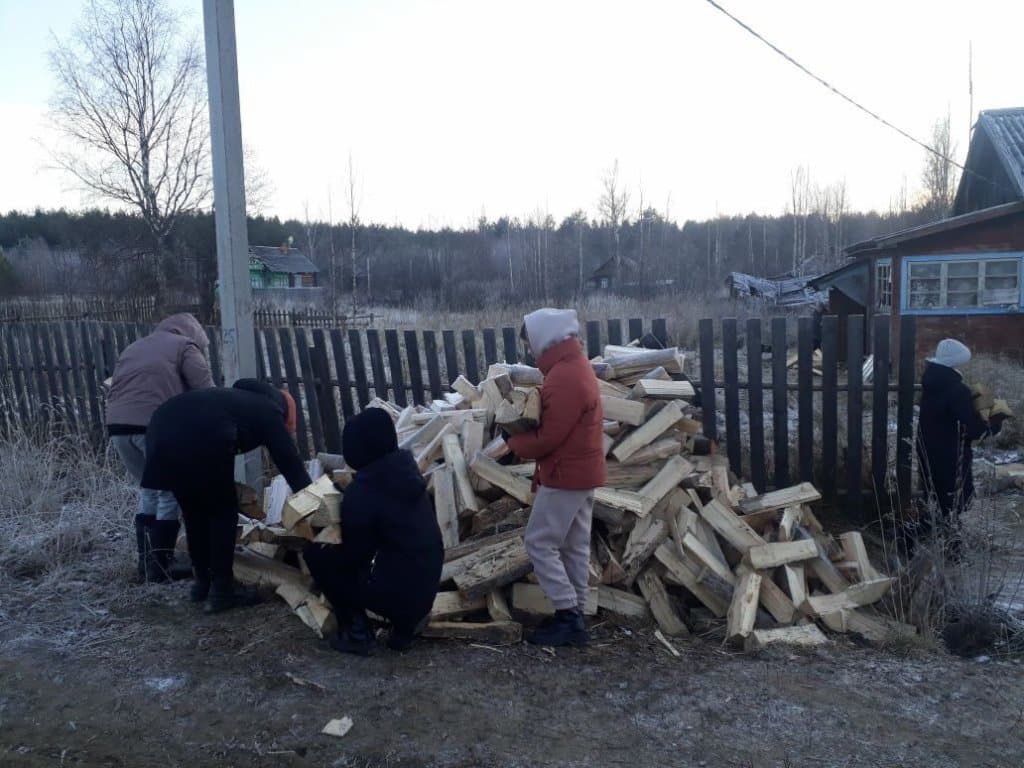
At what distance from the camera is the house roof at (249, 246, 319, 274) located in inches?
1640

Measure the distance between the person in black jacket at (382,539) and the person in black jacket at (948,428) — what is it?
3901 mm

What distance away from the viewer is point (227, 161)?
5629 mm

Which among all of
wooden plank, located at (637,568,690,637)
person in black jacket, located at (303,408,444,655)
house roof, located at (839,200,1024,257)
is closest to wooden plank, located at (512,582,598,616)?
wooden plank, located at (637,568,690,637)

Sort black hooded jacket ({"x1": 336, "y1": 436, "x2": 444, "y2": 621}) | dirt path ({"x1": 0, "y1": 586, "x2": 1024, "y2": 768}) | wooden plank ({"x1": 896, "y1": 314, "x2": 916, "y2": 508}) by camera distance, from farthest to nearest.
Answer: wooden plank ({"x1": 896, "y1": 314, "x2": 916, "y2": 508})
black hooded jacket ({"x1": 336, "y1": 436, "x2": 444, "y2": 621})
dirt path ({"x1": 0, "y1": 586, "x2": 1024, "y2": 768})

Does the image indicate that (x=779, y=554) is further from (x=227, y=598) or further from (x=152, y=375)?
(x=152, y=375)

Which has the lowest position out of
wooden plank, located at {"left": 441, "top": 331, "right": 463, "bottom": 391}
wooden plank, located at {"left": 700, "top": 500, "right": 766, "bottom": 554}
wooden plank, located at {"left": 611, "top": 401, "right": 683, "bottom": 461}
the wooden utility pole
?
wooden plank, located at {"left": 700, "top": 500, "right": 766, "bottom": 554}

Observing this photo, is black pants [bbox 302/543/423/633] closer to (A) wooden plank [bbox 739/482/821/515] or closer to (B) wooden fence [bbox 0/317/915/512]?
(A) wooden plank [bbox 739/482/821/515]

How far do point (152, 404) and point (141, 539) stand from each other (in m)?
0.90

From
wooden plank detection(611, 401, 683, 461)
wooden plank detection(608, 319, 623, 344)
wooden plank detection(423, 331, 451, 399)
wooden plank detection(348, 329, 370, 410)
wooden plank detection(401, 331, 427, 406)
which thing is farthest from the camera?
wooden plank detection(348, 329, 370, 410)

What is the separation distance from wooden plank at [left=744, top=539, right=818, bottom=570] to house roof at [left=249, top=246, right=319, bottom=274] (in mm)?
38621

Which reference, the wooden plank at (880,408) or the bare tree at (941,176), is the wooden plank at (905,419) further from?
the bare tree at (941,176)

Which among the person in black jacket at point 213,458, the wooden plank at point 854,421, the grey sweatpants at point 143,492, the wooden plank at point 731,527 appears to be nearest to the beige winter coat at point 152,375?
the grey sweatpants at point 143,492

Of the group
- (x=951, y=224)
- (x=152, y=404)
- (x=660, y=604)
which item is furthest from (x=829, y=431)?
(x=951, y=224)

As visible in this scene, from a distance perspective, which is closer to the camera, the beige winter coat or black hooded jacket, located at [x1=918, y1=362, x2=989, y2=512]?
the beige winter coat
